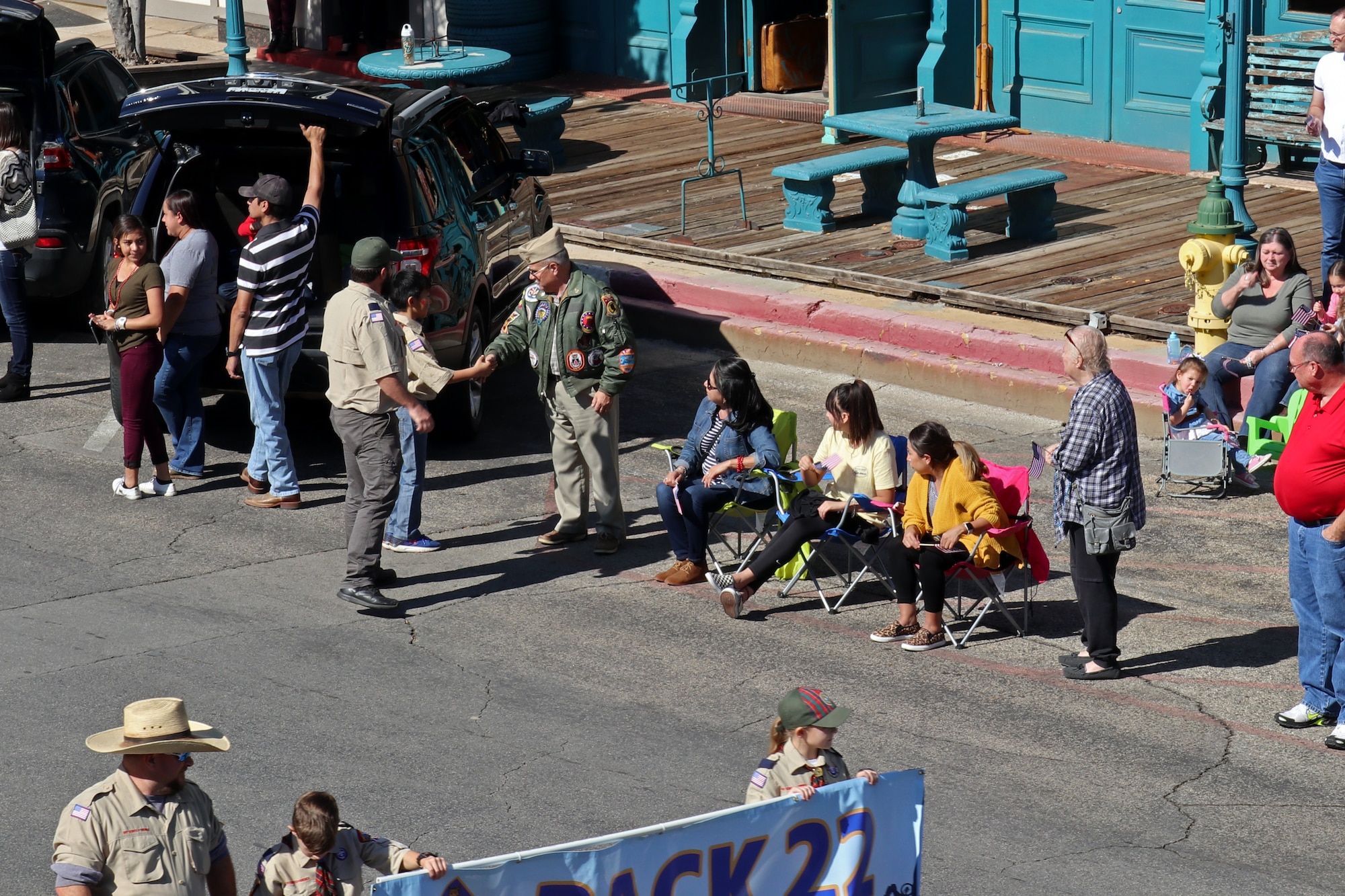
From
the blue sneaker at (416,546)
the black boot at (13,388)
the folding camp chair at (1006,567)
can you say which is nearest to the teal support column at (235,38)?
the black boot at (13,388)

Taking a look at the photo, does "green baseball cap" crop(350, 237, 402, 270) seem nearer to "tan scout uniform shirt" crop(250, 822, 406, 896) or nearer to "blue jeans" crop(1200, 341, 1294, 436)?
"tan scout uniform shirt" crop(250, 822, 406, 896)

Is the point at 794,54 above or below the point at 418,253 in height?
above

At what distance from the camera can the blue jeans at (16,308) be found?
12.3 m

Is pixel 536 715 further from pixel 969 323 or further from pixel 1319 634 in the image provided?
pixel 969 323

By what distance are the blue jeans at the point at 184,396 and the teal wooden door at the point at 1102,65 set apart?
9.80m

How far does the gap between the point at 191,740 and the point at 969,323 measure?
8.54 meters

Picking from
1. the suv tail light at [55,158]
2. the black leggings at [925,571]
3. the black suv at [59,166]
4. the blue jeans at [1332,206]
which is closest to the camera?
the black leggings at [925,571]

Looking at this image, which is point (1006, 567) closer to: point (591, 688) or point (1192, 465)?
point (591, 688)

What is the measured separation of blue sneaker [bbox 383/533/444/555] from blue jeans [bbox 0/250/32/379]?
387 cm

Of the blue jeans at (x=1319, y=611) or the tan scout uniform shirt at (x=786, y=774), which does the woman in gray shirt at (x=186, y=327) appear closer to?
the tan scout uniform shirt at (x=786, y=774)

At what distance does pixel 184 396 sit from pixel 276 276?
1.09 m

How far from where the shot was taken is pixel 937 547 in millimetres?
8477

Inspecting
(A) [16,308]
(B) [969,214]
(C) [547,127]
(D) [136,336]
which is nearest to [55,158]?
(A) [16,308]

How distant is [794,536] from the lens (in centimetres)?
903
